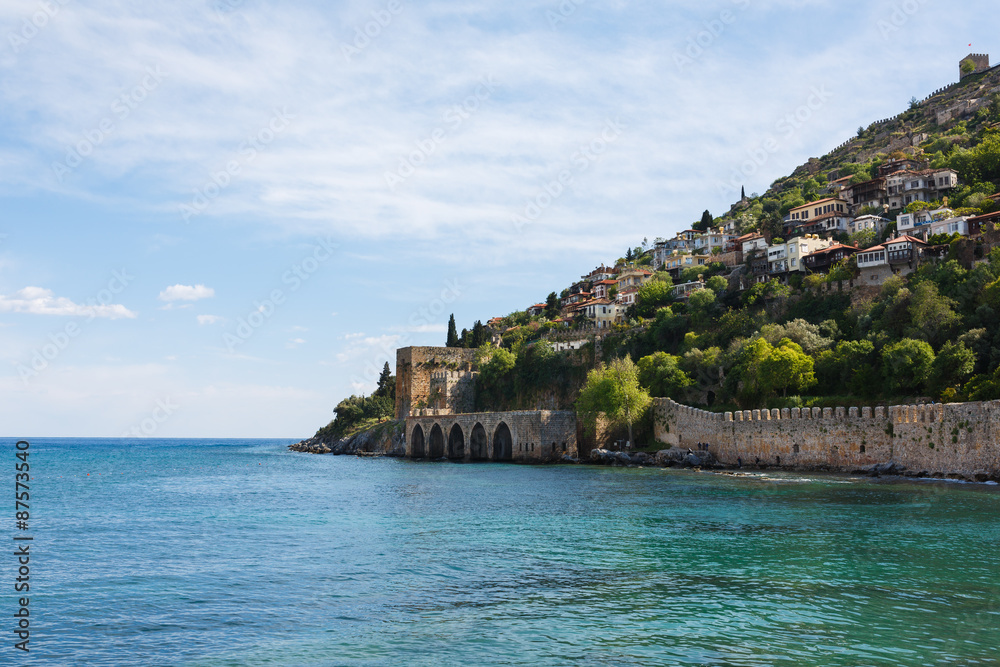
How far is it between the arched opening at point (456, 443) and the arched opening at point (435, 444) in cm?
129

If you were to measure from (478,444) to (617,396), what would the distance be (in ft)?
61.1

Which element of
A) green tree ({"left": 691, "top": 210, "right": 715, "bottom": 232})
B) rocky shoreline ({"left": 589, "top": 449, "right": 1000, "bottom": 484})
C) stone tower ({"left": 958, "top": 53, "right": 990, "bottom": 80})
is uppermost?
stone tower ({"left": 958, "top": 53, "right": 990, "bottom": 80})

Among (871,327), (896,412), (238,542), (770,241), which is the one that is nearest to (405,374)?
(770,241)

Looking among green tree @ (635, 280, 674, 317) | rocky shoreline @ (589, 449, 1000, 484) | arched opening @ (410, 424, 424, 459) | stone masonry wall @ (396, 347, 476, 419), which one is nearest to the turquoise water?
rocky shoreline @ (589, 449, 1000, 484)

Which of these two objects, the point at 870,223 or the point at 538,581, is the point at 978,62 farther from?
the point at 538,581

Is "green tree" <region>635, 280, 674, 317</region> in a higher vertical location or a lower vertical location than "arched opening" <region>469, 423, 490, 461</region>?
higher

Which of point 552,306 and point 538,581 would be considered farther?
point 552,306

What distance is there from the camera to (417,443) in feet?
242

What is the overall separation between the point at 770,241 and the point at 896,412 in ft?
135

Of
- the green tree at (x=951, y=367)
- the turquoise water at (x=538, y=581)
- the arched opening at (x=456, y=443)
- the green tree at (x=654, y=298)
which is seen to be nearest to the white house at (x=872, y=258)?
the green tree at (x=951, y=367)

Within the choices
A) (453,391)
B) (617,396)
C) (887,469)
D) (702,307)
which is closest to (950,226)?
(702,307)

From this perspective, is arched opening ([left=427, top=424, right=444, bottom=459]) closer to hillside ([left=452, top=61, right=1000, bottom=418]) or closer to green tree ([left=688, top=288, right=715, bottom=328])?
hillside ([left=452, top=61, right=1000, bottom=418])

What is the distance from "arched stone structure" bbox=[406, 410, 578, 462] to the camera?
56.9 metres

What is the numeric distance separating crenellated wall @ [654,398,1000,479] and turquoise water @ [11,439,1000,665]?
8.60 ft
